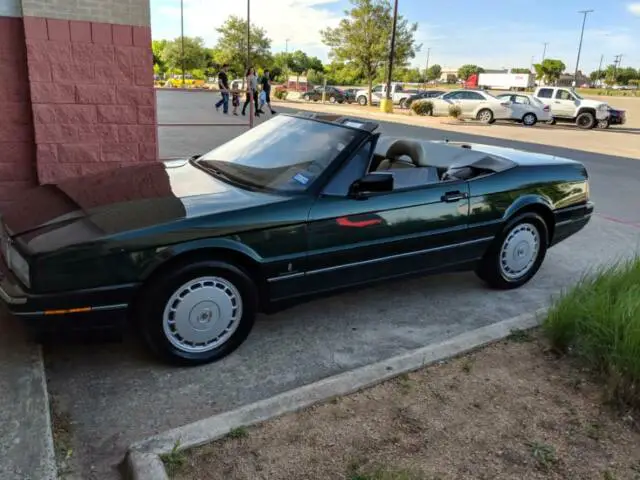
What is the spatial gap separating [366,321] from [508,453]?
5.50 feet

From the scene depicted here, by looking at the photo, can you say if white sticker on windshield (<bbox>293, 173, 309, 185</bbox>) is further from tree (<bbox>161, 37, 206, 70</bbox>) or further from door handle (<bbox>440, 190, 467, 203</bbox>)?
tree (<bbox>161, 37, 206, 70</bbox>)

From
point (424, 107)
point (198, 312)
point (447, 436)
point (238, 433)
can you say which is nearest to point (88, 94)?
point (198, 312)

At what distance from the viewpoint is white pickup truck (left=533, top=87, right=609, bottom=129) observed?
82.2 ft

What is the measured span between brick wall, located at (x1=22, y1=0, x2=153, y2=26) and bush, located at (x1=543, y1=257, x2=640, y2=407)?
513cm

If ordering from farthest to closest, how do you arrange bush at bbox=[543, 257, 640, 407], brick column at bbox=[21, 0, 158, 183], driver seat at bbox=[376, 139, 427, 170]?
brick column at bbox=[21, 0, 158, 183] → driver seat at bbox=[376, 139, 427, 170] → bush at bbox=[543, 257, 640, 407]

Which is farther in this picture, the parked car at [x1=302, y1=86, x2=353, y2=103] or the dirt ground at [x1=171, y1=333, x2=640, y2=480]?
the parked car at [x1=302, y1=86, x2=353, y2=103]

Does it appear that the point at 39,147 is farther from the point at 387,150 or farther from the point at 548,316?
the point at 548,316

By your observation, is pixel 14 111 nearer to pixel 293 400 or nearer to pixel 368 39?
pixel 293 400

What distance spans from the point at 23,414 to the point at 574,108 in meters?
27.2

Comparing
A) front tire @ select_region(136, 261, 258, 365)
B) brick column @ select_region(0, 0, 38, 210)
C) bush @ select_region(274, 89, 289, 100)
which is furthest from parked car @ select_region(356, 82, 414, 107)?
front tire @ select_region(136, 261, 258, 365)

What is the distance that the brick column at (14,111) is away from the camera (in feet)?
18.6

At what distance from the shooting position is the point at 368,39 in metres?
38.8

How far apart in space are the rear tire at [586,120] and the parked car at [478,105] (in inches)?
126

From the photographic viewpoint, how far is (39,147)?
233 inches
